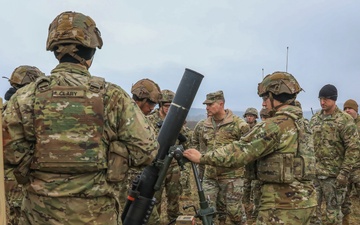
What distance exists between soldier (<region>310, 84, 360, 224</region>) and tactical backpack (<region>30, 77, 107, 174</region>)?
521 centimetres

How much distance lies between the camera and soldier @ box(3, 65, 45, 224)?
450 centimetres

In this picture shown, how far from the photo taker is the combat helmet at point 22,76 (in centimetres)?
498

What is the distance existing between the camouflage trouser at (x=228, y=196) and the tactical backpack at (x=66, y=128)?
173 inches

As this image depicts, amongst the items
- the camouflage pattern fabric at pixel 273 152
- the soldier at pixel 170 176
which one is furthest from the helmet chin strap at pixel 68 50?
the soldier at pixel 170 176

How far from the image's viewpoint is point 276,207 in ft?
14.5

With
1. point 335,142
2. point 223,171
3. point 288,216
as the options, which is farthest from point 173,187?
point 288,216

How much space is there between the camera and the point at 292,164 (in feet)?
14.2

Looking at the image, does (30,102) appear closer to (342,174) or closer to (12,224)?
(12,224)

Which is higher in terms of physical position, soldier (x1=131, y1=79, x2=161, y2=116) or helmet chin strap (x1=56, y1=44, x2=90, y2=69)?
soldier (x1=131, y1=79, x2=161, y2=116)

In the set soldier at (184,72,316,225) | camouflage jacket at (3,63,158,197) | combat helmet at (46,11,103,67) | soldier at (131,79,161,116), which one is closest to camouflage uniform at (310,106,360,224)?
soldier at (184,72,316,225)

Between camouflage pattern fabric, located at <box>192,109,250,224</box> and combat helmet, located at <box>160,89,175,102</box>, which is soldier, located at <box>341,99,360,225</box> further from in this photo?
combat helmet, located at <box>160,89,175,102</box>

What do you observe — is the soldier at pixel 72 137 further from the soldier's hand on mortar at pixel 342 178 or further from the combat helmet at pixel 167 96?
the soldier's hand on mortar at pixel 342 178

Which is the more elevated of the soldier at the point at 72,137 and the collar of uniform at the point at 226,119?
the collar of uniform at the point at 226,119

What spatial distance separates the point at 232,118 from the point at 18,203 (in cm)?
407
